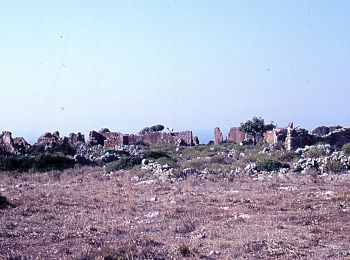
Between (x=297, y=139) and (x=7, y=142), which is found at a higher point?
(x=7, y=142)

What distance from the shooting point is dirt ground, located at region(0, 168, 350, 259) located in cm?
938

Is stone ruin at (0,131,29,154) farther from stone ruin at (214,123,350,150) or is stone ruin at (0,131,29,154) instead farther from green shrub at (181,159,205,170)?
stone ruin at (214,123,350,150)

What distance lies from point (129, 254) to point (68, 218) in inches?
176

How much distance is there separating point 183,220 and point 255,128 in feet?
121

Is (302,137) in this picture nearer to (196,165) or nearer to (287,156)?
(287,156)

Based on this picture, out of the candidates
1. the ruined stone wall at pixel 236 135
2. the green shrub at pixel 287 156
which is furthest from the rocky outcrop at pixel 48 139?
the green shrub at pixel 287 156

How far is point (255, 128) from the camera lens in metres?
48.3

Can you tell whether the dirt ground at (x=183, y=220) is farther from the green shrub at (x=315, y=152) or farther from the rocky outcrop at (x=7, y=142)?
the rocky outcrop at (x=7, y=142)

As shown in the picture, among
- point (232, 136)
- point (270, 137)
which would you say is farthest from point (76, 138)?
point (270, 137)

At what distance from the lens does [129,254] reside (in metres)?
9.05

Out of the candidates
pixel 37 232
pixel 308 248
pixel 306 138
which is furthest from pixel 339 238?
pixel 306 138

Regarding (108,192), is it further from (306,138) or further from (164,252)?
(306,138)

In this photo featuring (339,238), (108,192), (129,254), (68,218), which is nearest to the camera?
(129,254)

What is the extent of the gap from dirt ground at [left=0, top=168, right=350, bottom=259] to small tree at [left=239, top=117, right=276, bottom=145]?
1098 inches
